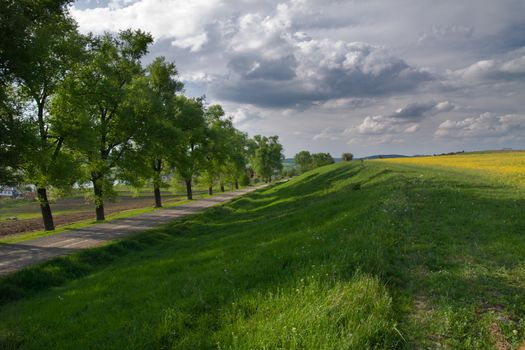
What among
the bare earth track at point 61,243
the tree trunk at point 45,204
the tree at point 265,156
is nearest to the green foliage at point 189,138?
the bare earth track at point 61,243

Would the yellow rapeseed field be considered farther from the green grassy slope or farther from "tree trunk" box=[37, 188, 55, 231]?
"tree trunk" box=[37, 188, 55, 231]

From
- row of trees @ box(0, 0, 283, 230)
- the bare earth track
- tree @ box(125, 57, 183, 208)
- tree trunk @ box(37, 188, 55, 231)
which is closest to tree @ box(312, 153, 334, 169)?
tree @ box(125, 57, 183, 208)

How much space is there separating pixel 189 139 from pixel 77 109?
21133 mm

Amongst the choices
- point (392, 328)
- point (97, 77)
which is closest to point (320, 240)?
point (392, 328)

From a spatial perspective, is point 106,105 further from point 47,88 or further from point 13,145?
point 13,145

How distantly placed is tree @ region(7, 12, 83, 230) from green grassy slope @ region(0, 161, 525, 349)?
A: 11559 millimetres

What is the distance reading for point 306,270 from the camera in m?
6.92

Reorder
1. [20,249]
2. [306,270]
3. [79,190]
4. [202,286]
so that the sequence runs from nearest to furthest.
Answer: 1. [306,270]
2. [202,286]
3. [20,249]
4. [79,190]

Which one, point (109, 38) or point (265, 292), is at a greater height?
point (109, 38)

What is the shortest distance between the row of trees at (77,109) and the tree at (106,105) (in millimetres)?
86

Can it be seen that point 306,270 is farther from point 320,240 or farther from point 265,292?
point 320,240

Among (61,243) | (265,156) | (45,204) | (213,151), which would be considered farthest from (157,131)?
(265,156)

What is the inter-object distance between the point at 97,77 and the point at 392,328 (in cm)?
3146

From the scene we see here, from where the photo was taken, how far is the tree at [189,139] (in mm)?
40844
